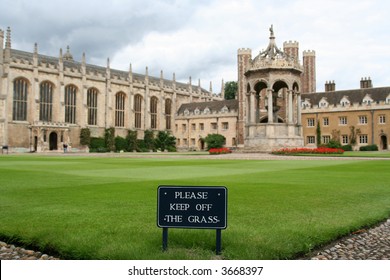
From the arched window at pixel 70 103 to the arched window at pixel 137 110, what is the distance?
12.5 meters

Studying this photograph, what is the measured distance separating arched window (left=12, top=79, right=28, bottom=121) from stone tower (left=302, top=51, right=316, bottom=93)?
44949 millimetres

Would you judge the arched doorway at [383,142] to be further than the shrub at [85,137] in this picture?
No

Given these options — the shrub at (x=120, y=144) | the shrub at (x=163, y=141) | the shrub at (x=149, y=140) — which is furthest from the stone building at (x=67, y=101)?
the shrub at (x=163, y=141)

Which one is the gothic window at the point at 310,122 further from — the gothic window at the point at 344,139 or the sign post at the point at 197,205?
the sign post at the point at 197,205

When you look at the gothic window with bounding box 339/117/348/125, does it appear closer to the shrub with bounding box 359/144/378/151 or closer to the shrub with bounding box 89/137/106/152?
the shrub with bounding box 359/144/378/151

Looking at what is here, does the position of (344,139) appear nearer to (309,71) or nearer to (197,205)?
(309,71)

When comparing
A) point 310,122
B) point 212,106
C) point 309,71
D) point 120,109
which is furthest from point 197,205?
point 212,106

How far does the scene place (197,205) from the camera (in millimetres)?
4957

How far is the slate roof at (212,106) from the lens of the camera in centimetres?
7127

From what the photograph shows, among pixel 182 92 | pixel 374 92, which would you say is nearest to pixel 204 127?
pixel 182 92

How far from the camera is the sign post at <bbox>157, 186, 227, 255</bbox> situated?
195 inches

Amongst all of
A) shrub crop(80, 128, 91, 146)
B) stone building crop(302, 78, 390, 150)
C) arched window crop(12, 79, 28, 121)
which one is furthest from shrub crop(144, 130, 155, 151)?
stone building crop(302, 78, 390, 150)

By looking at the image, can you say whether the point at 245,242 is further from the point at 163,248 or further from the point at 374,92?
the point at 374,92

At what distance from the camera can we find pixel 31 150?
54.8 metres
